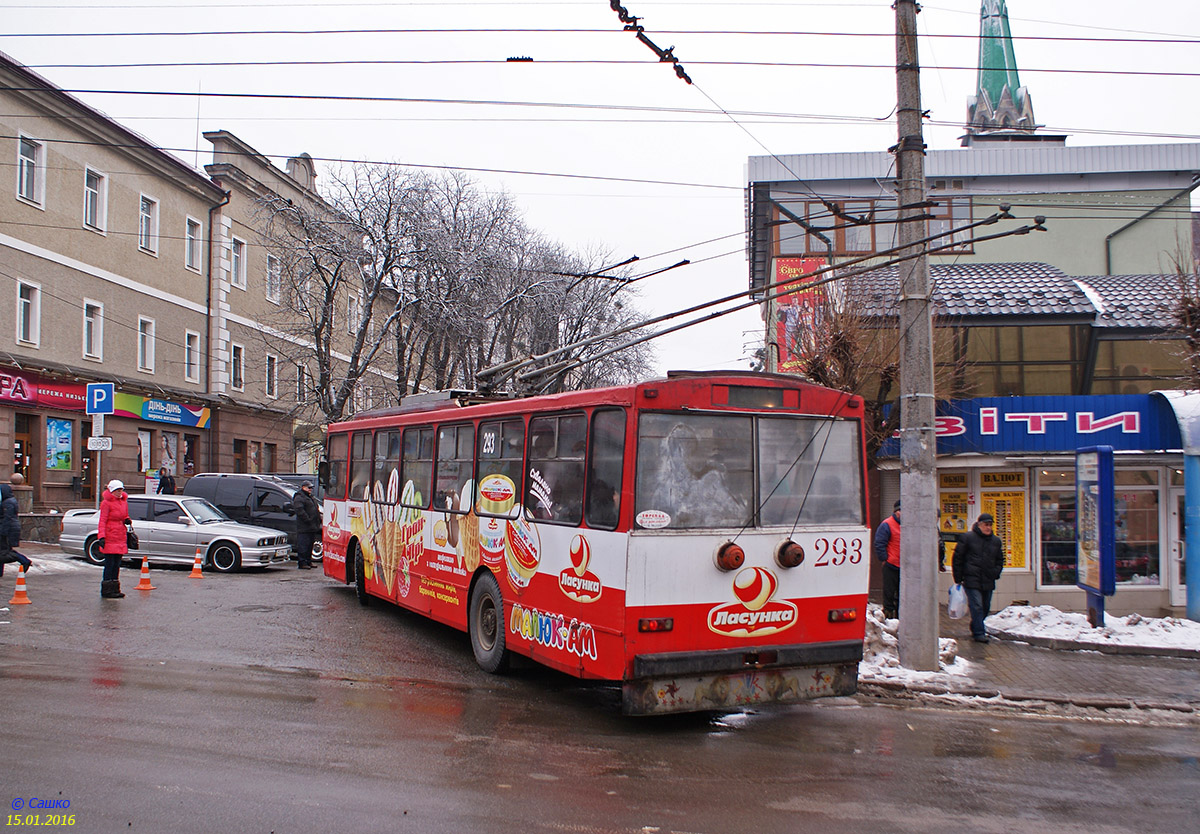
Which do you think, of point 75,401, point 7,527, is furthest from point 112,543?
point 75,401

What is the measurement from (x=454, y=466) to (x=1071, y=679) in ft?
23.1

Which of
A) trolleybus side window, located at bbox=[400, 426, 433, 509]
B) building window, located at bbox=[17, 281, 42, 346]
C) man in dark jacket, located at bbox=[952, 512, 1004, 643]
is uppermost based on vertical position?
building window, located at bbox=[17, 281, 42, 346]

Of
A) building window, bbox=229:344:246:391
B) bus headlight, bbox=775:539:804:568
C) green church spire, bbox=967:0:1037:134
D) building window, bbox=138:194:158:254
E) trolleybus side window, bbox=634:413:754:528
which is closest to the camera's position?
trolleybus side window, bbox=634:413:754:528

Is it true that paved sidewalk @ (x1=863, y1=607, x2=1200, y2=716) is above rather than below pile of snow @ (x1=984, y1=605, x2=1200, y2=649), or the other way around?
below

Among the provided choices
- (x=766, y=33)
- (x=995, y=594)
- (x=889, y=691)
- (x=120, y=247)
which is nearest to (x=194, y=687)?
(x=889, y=691)

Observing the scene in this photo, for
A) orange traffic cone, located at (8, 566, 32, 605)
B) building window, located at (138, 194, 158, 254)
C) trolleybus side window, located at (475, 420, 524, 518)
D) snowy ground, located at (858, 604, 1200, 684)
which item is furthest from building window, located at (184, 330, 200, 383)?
snowy ground, located at (858, 604, 1200, 684)

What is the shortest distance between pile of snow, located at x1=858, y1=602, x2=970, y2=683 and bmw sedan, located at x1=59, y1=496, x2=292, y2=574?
12.5m

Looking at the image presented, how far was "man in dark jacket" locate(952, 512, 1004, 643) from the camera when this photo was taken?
40.7 ft

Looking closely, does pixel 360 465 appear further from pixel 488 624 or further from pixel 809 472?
pixel 809 472

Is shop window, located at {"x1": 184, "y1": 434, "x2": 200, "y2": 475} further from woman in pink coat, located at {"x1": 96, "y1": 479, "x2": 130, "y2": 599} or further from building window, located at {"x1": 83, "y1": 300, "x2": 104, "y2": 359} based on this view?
woman in pink coat, located at {"x1": 96, "y1": 479, "x2": 130, "y2": 599}

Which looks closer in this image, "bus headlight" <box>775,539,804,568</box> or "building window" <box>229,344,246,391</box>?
"bus headlight" <box>775,539,804,568</box>

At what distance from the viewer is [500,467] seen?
9.47 m

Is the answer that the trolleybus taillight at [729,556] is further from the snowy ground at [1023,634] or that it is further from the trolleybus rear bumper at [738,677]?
the snowy ground at [1023,634]

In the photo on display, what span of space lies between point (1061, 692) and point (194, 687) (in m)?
8.32
